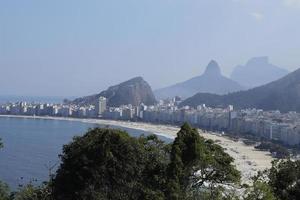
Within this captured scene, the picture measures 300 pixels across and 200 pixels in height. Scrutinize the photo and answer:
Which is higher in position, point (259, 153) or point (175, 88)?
point (175, 88)

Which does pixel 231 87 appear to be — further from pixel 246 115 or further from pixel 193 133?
pixel 193 133

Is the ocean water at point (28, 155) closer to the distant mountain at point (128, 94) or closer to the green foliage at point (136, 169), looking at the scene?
the green foliage at point (136, 169)

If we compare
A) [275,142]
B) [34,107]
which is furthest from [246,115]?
[34,107]

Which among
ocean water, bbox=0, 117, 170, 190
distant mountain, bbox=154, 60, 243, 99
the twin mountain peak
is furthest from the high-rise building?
distant mountain, bbox=154, 60, 243, 99

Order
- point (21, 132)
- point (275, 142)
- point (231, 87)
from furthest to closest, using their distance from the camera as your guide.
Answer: point (231, 87) < point (21, 132) < point (275, 142)

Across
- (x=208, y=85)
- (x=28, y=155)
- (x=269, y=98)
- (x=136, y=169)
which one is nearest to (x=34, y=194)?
(x=136, y=169)
